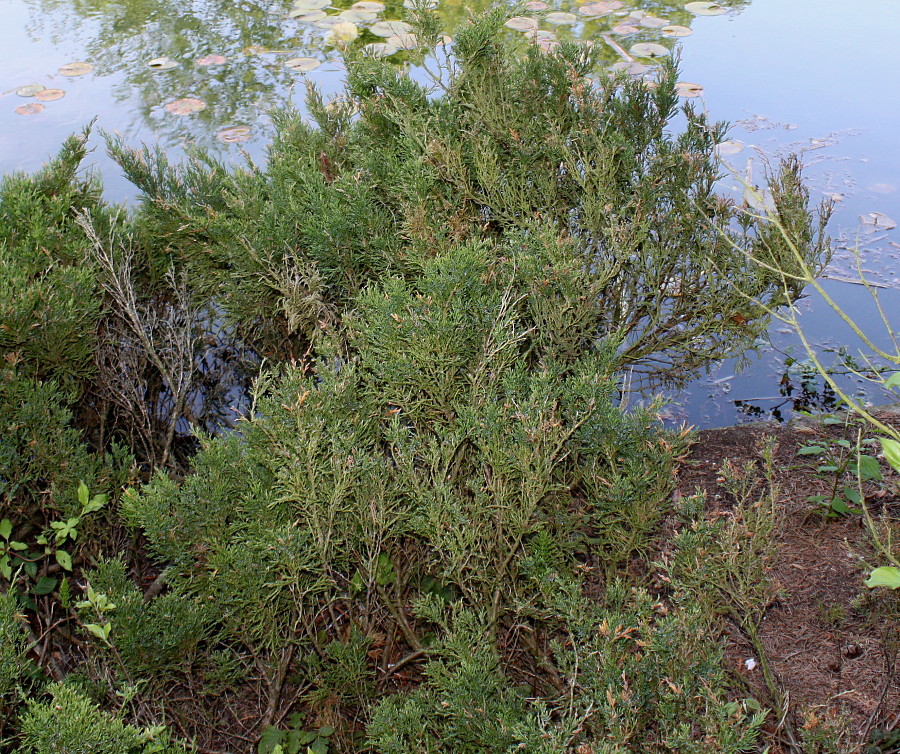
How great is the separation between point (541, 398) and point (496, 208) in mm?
1303

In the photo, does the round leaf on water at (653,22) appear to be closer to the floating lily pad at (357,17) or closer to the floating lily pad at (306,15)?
the floating lily pad at (357,17)

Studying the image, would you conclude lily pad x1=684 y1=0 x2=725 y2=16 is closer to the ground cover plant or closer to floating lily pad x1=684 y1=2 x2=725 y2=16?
floating lily pad x1=684 y1=2 x2=725 y2=16

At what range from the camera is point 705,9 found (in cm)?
894

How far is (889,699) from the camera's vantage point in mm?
2332

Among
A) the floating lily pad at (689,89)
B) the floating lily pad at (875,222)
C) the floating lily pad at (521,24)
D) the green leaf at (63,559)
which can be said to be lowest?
the floating lily pad at (875,222)

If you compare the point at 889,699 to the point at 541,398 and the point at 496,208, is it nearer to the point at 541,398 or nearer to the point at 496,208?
the point at 541,398

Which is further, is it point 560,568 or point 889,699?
point 889,699

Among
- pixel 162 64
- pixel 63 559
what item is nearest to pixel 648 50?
pixel 162 64

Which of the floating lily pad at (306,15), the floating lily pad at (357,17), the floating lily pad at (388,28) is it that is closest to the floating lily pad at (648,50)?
the floating lily pad at (388,28)

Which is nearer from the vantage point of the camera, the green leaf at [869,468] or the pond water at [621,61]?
the green leaf at [869,468]

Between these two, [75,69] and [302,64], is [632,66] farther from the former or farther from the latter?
[75,69]

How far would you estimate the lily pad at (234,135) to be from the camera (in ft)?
20.1

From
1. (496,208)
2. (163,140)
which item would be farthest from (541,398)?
(163,140)

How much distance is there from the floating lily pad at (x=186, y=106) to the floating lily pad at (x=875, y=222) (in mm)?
5728
